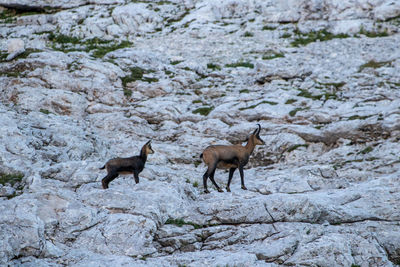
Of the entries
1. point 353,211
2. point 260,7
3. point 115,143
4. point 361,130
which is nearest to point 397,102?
point 361,130

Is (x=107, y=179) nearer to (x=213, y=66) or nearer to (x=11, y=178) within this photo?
(x=11, y=178)

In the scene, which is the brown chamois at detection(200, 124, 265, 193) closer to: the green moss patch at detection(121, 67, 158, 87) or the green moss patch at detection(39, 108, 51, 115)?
the green moss patch at detection(39, 108, 51, 115)

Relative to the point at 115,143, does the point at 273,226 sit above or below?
above

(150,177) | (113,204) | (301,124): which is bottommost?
(301,124)

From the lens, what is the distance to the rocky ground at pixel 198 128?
11664 millimetres

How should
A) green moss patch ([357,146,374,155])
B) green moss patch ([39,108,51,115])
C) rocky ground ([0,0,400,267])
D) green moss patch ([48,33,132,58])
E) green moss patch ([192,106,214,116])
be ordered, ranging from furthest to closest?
green moss patch ([48,33,132,58]), green moss patch ([192,106,214,116]), green moss patch ([39,108,51,115]), green moss patch ([357,146,374,155]), rocky ground ([0,0,400,267])

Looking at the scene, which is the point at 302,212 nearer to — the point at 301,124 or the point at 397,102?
the point at 301,124

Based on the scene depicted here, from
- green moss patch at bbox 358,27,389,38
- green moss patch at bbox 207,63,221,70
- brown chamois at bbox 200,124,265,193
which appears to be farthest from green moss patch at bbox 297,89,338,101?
green moss patch at bbox 358,27,389,38

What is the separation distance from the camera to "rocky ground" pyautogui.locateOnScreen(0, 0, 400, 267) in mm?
11664

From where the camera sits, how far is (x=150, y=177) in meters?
16.0

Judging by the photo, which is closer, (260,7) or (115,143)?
(115,143)

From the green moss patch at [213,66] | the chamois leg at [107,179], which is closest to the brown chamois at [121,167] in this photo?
the chamois leg at [107,179]

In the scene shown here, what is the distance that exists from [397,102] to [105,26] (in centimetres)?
2736

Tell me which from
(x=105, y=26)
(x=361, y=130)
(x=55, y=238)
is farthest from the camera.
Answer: (x=105, y=26)
